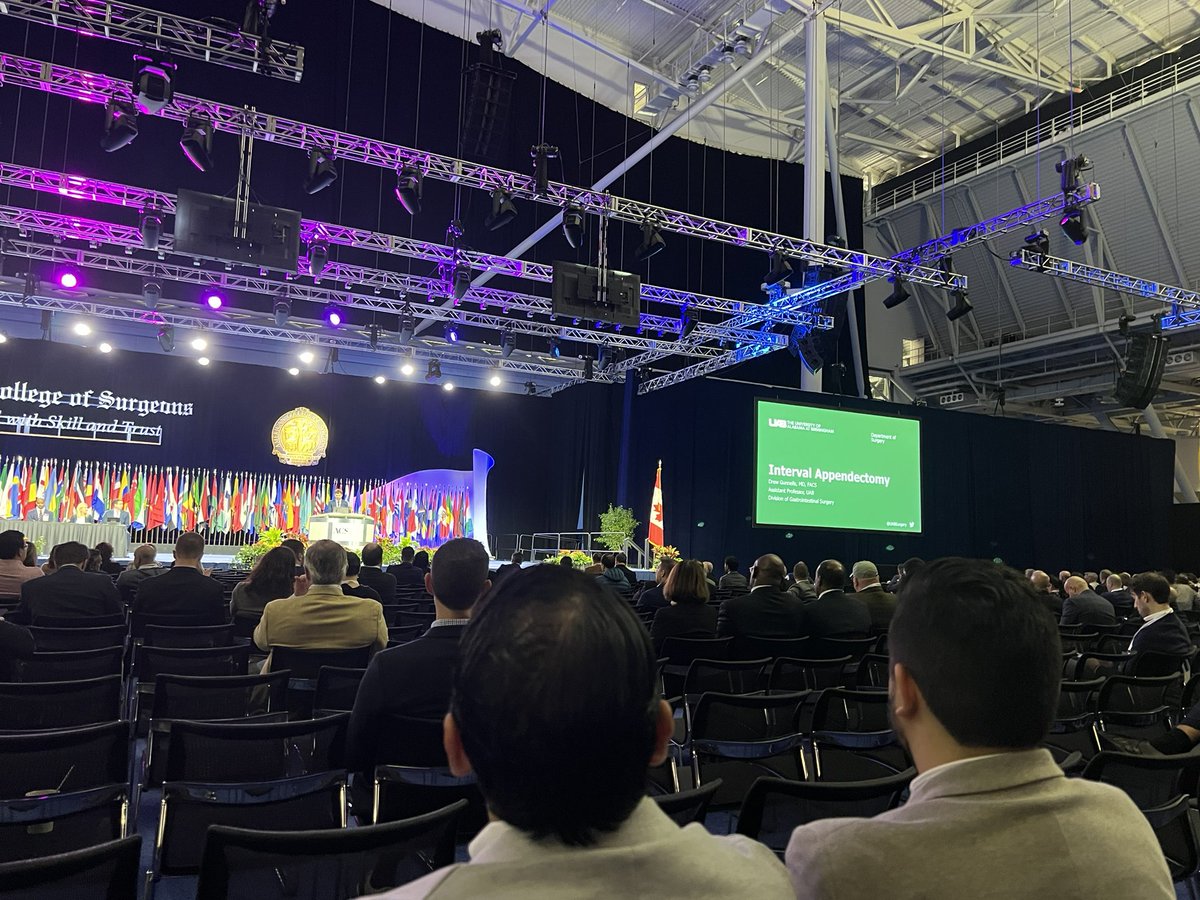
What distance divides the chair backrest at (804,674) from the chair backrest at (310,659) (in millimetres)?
1924

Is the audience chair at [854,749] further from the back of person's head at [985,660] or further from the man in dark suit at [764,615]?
the back of person's head at [985,660]

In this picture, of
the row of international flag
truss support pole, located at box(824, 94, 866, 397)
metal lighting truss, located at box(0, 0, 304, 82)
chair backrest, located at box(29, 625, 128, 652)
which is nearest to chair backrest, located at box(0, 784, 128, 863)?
chair backrest, located at box(29, 625, 128, 652)

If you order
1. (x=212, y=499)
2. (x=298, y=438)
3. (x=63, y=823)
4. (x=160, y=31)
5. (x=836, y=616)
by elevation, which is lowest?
(x=63, y=823)

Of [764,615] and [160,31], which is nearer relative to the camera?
[764,615]

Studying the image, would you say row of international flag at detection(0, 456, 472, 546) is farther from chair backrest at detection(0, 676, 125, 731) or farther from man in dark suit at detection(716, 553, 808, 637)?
chair backrest at detection(0, 676, 125, 731)

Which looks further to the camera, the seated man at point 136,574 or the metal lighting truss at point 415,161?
the metal lighting truss at point 415,161

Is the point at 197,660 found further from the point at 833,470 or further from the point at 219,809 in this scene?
the point at 833,470

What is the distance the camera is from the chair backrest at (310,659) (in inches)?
137

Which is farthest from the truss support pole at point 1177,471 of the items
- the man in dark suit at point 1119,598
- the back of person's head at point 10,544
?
the back of person's head at point 10,544

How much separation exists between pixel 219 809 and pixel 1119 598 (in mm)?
8699

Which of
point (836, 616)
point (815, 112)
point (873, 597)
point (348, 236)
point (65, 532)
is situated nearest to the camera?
point (836, 616)

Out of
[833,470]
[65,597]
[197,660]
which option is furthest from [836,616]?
[833,470]

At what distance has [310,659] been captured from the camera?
3490 millimetres

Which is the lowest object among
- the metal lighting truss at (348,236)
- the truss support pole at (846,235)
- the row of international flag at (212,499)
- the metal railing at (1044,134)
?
the row of international flag at (212,499)
